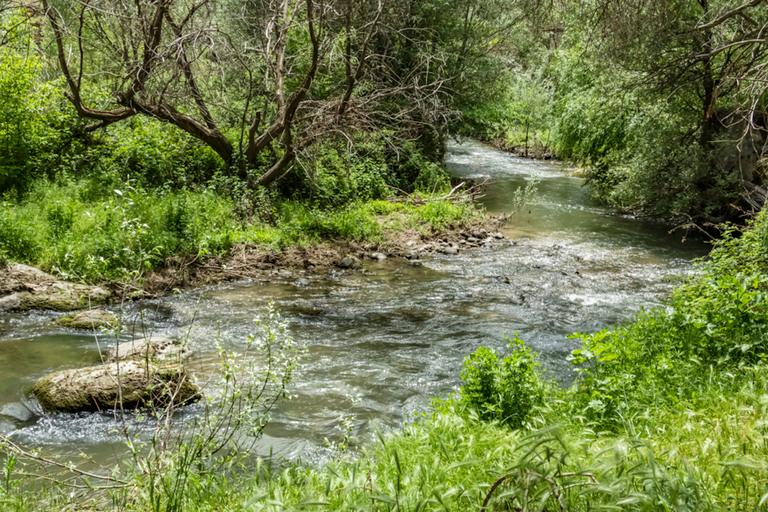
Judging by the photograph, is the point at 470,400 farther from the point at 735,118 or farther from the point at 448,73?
the point at 448,73

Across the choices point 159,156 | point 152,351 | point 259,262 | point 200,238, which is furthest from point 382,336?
point 159,156

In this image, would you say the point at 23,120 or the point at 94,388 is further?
the point at 23,120

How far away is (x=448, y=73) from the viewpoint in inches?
760

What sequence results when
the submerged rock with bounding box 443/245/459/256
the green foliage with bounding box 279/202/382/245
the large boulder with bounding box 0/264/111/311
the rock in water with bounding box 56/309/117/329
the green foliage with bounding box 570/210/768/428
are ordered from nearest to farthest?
the green foliage with bounding box 570/210/768/428, the rock in water with bounding box 56/309/117/329, the large boulder with bounding box 0/264/111/311, the green foliage with bounding box 279/202/382/245, the submerged rock with bounding box 443/245/459/256

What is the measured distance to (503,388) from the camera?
175 inches

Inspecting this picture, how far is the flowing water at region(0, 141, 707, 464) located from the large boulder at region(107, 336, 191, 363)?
46 cm

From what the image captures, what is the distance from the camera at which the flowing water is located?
5445mm

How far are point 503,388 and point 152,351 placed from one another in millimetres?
4357

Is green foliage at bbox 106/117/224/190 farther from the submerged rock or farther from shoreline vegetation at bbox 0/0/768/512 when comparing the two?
the submerged rock

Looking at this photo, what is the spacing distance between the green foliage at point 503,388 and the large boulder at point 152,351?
3.32 meters

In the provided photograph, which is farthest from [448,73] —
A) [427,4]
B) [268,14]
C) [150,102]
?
[150,102]

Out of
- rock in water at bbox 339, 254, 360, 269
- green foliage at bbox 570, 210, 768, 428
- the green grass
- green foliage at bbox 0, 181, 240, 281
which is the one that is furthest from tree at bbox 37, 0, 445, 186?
green foliage at bbox 570, 210, 768, 428

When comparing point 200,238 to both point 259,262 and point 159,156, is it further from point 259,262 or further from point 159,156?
point 159,156

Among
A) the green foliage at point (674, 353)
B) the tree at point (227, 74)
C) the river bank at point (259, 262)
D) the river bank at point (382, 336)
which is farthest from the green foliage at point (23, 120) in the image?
the green foliage at point (674, 353)
